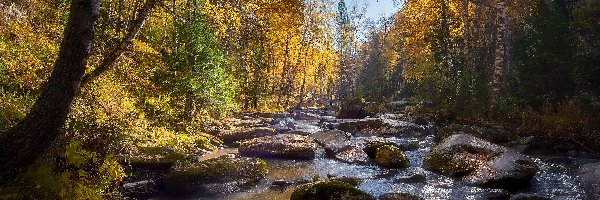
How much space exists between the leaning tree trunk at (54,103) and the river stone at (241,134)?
12.5m

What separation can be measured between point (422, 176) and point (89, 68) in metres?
8.73

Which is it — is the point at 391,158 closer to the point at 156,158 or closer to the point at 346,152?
the point at 346,152

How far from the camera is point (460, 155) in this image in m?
12.3

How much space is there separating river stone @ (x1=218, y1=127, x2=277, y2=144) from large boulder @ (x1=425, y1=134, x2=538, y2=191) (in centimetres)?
805

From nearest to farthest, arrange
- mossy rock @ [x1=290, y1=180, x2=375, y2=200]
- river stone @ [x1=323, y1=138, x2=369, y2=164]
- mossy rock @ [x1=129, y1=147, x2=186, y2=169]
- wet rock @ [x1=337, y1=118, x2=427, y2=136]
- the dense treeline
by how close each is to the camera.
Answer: mossy rock @ [x1=290, y1=180, x2=375, y2=200] < mossy rock @ [x1=129, y1=147, x2=186, y2=169] < river stone @ [x1=323, y1=138, x2=369, y2=164] < the dense treeline < wet rock @ [x1=337, y1=118, x2=427, y2=136]

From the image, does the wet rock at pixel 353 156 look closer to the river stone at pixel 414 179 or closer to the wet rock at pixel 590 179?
the river stone at pixel 414 179

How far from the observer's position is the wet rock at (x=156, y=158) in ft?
35.7

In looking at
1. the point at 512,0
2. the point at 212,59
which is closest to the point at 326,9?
the point at 512,0

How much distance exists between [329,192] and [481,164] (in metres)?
4.97

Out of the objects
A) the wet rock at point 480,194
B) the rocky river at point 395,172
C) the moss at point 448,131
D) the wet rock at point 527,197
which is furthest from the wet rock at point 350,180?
the moss at point 448,131

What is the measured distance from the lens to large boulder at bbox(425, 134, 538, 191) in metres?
10.5

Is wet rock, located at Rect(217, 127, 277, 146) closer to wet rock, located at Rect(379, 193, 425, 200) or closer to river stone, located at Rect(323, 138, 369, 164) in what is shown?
river stone, located at Rect(323, 138, 369, 164)

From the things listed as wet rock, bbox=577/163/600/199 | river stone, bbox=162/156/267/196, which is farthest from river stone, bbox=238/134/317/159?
wet rock, bbox=577/163/600/199

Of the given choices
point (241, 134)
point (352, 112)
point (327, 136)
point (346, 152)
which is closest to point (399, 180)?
point (346, 152)
